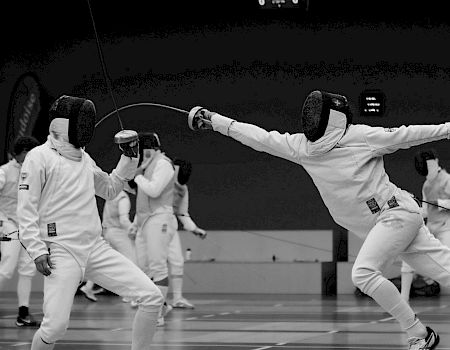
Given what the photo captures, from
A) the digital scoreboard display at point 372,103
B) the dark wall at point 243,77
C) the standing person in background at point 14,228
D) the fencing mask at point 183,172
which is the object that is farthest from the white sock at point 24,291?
the digital scoreboard display at point 372,103

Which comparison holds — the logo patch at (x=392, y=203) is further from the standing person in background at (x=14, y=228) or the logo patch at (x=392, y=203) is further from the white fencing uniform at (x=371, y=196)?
the standing person in background at (x=14, y=228)

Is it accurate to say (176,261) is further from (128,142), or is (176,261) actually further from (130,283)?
(130,283)

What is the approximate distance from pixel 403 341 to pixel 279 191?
295 inches

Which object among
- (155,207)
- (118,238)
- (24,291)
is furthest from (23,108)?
(155,207)

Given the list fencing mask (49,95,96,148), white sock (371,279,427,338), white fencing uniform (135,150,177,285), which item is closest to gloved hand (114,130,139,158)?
fencing mask (49,95,96,148)

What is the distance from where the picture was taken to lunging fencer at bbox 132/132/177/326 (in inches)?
313

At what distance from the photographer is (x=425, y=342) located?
17.5 ft

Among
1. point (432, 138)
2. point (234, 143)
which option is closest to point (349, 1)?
point (234, 143)

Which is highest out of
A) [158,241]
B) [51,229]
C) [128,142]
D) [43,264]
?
[128,142]

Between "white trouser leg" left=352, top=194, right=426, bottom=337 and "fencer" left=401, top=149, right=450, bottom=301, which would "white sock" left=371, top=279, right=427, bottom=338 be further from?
"fencer" left=401, top=149, right=450, bottom=301

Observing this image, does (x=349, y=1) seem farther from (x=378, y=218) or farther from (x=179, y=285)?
(x=378, y=218)

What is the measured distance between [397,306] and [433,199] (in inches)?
166

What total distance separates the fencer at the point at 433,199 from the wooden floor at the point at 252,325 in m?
0.39

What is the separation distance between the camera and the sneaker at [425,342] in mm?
5312
